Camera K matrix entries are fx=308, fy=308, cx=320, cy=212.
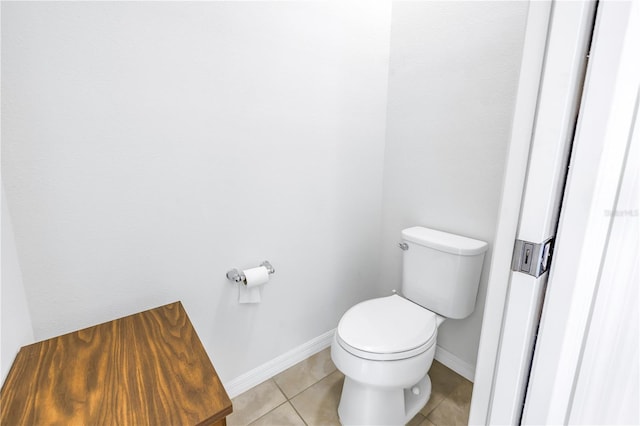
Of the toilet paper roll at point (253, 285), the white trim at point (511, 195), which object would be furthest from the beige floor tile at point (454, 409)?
the toilet paper roll at point (253, 285)

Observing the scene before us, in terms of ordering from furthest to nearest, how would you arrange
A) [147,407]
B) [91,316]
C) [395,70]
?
1. [395,70]
2. [91,316]
3. [147,407]

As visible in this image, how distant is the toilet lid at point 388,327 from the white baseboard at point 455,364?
1.52ft

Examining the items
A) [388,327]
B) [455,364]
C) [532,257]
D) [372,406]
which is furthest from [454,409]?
[532,257]

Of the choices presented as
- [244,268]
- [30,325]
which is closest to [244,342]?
[244,268]

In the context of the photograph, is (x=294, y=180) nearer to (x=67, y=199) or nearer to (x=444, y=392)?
(x=67, y=199)

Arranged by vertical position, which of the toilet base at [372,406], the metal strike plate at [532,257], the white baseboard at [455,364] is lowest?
the white baseboard at [455,364]

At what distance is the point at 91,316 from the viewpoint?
3.51 feet

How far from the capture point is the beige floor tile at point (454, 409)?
4.50 feet

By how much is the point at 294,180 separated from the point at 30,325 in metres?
1.07

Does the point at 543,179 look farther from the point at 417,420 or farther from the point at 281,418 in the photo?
the point at 281,418

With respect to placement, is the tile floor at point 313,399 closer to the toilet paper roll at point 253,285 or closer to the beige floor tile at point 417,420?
the beige floor tile at point 417,420

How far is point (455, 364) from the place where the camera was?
65.9 inches

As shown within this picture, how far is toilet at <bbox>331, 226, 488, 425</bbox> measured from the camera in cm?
118

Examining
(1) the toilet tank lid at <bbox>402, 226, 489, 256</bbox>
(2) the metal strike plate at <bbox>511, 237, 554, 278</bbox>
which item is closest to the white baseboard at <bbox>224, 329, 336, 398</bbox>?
(1) the toilet tank lid at <bbox>402, 226, 489, 256</bbox>
